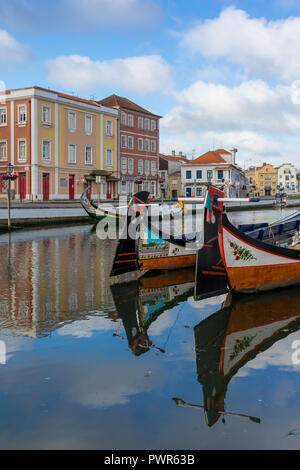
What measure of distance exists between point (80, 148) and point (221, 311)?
35.6 m

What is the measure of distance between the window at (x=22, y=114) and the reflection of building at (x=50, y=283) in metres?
21.3

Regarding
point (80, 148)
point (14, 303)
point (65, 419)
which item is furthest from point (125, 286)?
point (80, 148)

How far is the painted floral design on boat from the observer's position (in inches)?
348

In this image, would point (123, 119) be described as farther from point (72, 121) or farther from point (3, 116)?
point (3, 116)

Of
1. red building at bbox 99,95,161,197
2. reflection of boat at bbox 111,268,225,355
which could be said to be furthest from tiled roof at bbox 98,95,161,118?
reflection of boat at bbox 111,268,225,355

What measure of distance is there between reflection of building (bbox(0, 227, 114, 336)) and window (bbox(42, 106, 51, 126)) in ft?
70.7

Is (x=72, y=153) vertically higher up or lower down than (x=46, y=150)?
higher up

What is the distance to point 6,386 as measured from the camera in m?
5.04

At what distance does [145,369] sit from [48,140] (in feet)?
115

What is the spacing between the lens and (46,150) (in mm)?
38125

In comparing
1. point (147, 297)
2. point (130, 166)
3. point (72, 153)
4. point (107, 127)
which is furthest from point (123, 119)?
point (147, 297)

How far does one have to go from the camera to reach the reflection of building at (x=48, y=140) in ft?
121

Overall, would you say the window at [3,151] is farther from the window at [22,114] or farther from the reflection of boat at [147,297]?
the reflection of boat at [147,297]

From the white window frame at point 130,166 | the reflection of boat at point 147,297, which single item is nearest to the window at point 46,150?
the white window frame at point 130,166
